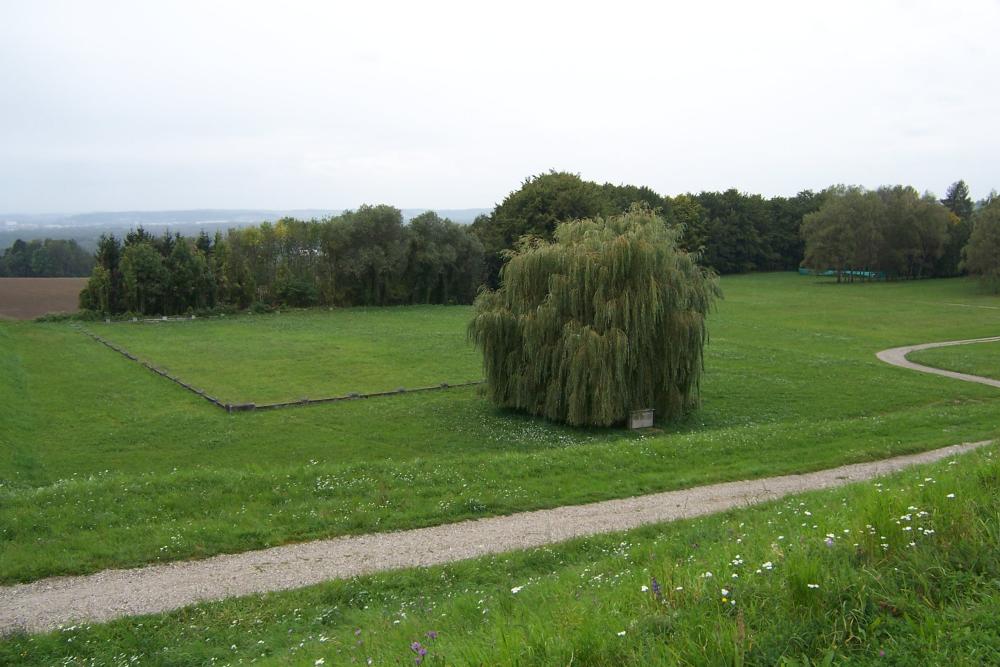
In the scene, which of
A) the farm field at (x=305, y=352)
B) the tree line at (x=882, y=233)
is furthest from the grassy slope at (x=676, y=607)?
the tree line at (x=882, y=233)

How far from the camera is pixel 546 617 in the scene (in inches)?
280

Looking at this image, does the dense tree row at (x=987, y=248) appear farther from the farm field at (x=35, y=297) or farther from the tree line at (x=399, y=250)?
the farm field at (x=35, y=297)

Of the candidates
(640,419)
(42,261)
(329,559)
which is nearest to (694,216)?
(640,419)

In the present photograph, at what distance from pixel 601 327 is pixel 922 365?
22975 millimetres

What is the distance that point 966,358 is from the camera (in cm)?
3984

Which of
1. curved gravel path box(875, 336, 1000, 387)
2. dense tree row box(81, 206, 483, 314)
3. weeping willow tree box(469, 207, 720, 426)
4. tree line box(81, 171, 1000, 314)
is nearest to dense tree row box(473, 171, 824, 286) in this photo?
tree line box(81, 171, 1000, 314)

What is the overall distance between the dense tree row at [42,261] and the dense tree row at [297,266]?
4749 cm

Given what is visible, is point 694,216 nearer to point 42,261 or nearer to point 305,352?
point 305,352

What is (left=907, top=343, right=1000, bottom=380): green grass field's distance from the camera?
3647 centimetres

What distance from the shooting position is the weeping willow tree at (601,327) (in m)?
→ 25.1

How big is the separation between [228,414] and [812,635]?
2554cm

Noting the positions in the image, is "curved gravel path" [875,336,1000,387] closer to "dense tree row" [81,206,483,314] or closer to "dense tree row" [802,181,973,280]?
"dense tree row" [81,206,483,314]

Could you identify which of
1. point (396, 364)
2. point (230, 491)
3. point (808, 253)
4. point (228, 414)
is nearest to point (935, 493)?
point (230, 491)

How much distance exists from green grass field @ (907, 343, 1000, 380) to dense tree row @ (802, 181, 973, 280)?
52706mm
